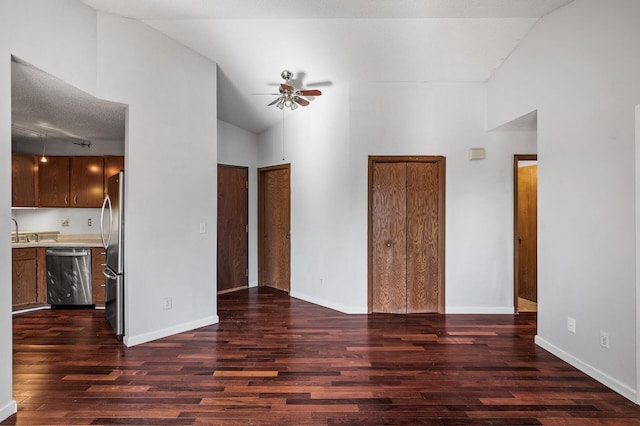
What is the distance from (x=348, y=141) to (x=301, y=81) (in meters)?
0.96

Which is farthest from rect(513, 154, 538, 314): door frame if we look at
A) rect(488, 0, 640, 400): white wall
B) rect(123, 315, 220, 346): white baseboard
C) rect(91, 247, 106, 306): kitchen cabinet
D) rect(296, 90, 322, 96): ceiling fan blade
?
rect(91, 247, 106, 306): kitchen cabinet

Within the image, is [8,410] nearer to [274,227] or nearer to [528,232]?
[274,227]

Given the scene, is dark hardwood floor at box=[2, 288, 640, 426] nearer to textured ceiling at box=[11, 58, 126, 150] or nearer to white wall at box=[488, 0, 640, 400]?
white wall at box=[488, 0, 640, 400]

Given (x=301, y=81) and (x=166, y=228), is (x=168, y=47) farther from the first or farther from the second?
(x=166, y=228)

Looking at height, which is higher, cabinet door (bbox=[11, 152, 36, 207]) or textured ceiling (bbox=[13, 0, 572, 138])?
textured ceiling (bbox=[13, 0, 572, 138])

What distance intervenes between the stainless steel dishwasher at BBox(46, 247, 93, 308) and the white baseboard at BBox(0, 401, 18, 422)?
8.68ft

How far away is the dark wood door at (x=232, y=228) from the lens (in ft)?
19.1

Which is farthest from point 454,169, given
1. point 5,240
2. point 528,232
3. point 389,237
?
point 5,240

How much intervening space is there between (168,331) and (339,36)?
3536mm

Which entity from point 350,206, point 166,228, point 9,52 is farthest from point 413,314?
point 9,52

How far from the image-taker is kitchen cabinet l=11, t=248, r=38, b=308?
4578 mm

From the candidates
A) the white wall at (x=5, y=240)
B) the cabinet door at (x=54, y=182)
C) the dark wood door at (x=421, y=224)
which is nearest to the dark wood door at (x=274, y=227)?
the dark wood door at (x=421, y=224)

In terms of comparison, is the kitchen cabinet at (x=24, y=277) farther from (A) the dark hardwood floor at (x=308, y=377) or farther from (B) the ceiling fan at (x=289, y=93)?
(B) the ceiling fan at (x=289, y=93)

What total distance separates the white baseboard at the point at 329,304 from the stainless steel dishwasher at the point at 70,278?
2.82 meters
